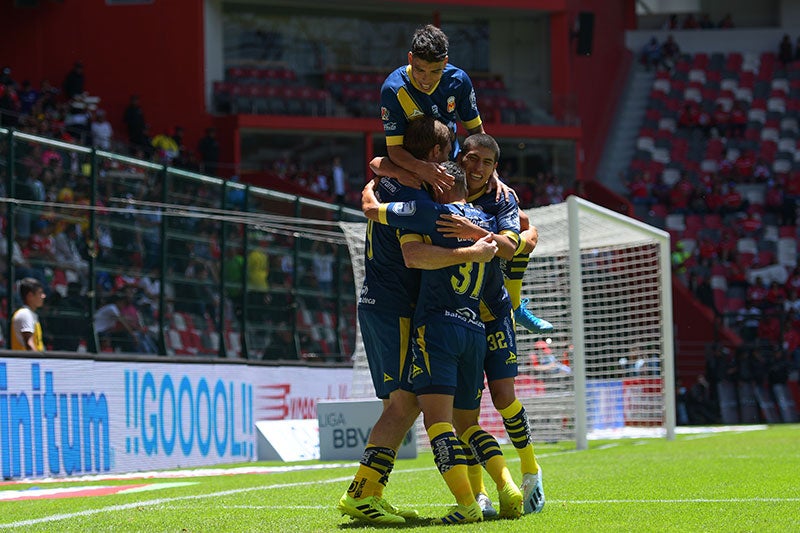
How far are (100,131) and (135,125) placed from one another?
1259mm

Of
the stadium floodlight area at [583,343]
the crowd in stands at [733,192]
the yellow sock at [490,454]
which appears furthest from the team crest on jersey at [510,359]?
the crowd in stands at [733,192]

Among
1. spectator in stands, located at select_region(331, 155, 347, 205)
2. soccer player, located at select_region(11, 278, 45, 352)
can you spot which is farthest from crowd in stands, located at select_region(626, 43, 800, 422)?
soccer player, located at select_region(11, 278, 45, 352)

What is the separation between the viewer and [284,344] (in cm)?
1669

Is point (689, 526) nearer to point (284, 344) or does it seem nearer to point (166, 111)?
point (284, 344)

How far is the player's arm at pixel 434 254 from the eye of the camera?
20.0 ft

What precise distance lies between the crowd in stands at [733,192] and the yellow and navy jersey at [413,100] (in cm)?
1876

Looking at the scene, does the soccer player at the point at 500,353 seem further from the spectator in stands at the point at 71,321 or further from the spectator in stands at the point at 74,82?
the spectator in stands at the point at 74,82

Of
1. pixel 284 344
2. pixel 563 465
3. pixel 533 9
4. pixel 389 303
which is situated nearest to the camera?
pixel 389 303

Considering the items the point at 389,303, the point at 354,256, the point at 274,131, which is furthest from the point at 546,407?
the point at 274,131

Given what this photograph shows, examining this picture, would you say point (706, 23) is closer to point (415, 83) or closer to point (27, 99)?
point (27, 99)

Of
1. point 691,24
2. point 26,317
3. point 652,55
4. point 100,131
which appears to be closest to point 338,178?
point 100,131

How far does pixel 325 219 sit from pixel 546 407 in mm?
4263

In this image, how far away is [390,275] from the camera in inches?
255

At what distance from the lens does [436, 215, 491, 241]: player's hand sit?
6.14 metres
